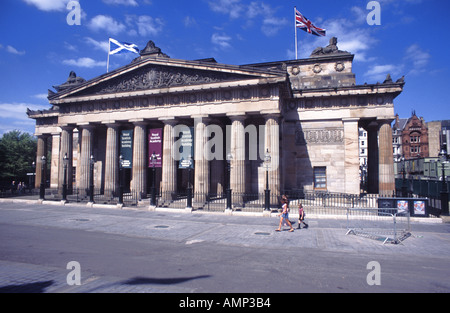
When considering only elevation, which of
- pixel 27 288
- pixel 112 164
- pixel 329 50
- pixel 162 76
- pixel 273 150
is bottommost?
pixel 27 288

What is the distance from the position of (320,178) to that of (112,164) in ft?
70.8

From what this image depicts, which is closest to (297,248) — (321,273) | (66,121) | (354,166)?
(321,273)

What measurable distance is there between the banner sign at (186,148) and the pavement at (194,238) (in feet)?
15.9

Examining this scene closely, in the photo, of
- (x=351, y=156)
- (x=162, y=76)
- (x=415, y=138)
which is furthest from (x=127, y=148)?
(x=415, y=138)

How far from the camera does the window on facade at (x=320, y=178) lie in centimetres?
2886

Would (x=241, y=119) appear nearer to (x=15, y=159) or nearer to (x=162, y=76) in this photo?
(x=162, y=76)

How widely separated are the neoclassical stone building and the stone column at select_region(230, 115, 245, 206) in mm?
85

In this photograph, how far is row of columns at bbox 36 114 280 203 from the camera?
23.4 meters

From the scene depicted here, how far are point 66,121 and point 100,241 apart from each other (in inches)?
941

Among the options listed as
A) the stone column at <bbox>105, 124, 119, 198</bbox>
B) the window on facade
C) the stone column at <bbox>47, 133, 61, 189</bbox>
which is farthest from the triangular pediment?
the stone column at <bbox>47, 133, 61, 189</bbox>

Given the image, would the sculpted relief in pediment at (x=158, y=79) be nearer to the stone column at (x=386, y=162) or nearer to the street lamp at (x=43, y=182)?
the street lamp at (x=43, y=182)

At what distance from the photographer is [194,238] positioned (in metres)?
12.8

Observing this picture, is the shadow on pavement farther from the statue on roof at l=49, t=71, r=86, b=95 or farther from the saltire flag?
the statue on roof at l=49, t=71, r=86, b=95

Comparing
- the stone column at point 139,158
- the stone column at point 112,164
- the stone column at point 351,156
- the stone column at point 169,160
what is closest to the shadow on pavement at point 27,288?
the stone column at point 169,160
